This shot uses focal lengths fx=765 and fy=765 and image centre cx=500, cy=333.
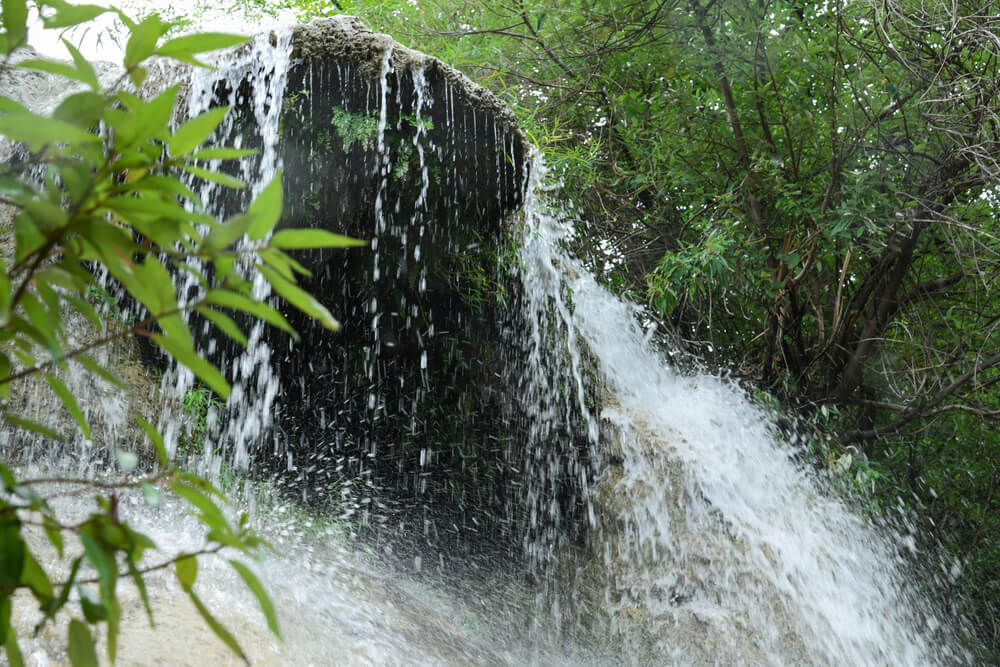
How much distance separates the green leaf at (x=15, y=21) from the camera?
662 millimetres

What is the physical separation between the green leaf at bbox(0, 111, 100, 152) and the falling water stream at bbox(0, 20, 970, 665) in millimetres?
2350

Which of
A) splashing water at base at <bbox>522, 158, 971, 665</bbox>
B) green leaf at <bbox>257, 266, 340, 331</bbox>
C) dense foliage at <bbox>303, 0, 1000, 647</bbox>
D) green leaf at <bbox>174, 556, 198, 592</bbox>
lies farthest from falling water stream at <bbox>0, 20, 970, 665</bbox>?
green leaf at <bbox>257, 266, 340, 331</bbox>

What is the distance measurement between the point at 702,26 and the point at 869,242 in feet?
6.46

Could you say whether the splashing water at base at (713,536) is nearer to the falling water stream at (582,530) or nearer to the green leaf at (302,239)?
the falling water stream at (582,530)

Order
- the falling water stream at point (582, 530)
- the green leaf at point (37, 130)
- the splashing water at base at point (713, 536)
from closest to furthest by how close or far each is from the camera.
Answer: the green leaf at point (37, 130) → the falling water stream at point (582, 530) → the splashing water at base at point (713, 536)

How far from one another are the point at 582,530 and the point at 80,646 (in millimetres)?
4290

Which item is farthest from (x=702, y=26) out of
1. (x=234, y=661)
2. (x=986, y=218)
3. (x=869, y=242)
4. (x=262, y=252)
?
(x=262, y=252)

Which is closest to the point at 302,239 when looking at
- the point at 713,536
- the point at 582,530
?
the point at 713,536

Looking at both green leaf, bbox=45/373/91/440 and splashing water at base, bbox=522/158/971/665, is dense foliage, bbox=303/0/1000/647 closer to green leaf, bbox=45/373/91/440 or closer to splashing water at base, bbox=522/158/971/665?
splashing water at base, bbox=522/158/971/665

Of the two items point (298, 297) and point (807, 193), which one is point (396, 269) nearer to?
point (807, 193)

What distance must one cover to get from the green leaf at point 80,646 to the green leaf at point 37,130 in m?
0.39

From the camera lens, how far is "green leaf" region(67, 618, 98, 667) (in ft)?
2.09

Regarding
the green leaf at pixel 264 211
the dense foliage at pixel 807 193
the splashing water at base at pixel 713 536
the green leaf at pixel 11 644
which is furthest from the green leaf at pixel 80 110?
the dense foliage at pixel 807 193

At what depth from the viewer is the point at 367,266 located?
448 centimetres
